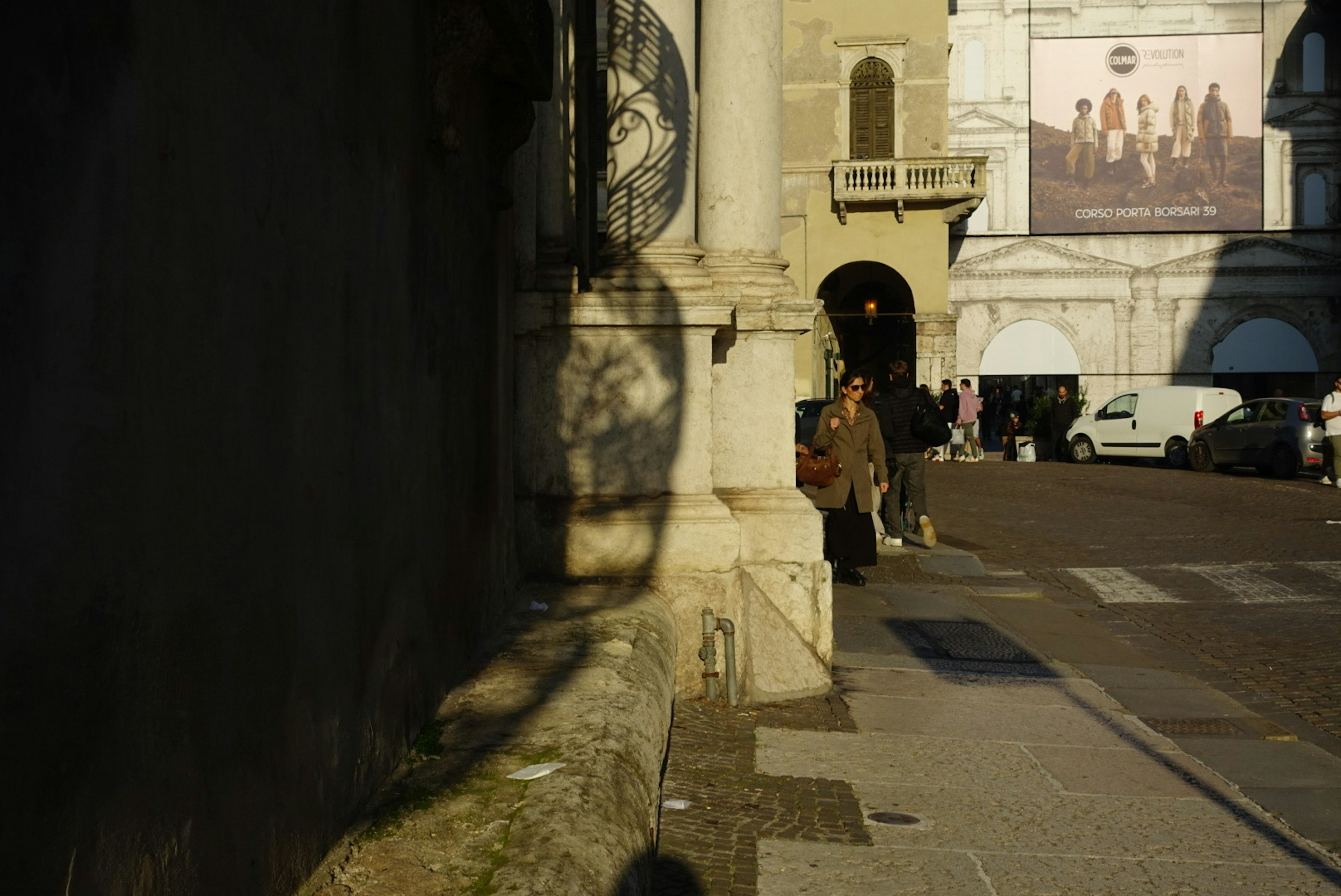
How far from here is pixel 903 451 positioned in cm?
1409

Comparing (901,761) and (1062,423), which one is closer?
(901,761)

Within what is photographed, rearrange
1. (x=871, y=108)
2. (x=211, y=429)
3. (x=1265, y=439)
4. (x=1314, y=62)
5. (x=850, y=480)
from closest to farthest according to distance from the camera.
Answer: (x=211, y=429)
(x=850, y=480)
(x=1265, y=439)
(x=871, y=108)
(x=1314, y=62)

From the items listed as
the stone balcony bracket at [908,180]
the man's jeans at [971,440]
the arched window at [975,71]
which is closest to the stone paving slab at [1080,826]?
the man's jeans at [971,440]

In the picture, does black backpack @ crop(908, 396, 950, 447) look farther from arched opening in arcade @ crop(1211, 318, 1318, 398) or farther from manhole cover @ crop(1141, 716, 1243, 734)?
arched opening in arcade @ crop(1211, 318, 1318, 398)

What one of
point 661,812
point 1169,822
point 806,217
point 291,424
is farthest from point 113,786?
point 806,217

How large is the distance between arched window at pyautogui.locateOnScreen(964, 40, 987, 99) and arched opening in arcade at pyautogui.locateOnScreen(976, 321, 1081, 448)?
6.32m

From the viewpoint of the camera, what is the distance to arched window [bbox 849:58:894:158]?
34.3 metres

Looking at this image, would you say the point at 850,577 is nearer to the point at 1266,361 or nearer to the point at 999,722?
the point at 999,722

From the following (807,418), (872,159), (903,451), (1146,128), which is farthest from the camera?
(1146,128)

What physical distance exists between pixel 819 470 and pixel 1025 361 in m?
30.1

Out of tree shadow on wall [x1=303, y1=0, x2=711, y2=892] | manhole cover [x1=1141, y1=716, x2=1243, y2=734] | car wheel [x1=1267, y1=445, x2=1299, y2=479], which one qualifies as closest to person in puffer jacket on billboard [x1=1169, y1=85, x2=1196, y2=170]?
car wheel [x1=1267, y1=445, x2=1299, y2=479]

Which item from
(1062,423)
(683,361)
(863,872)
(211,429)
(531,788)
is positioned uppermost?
(683,361)

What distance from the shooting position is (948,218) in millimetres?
34844

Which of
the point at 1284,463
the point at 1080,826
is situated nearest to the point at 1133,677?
the point at 1080,826
